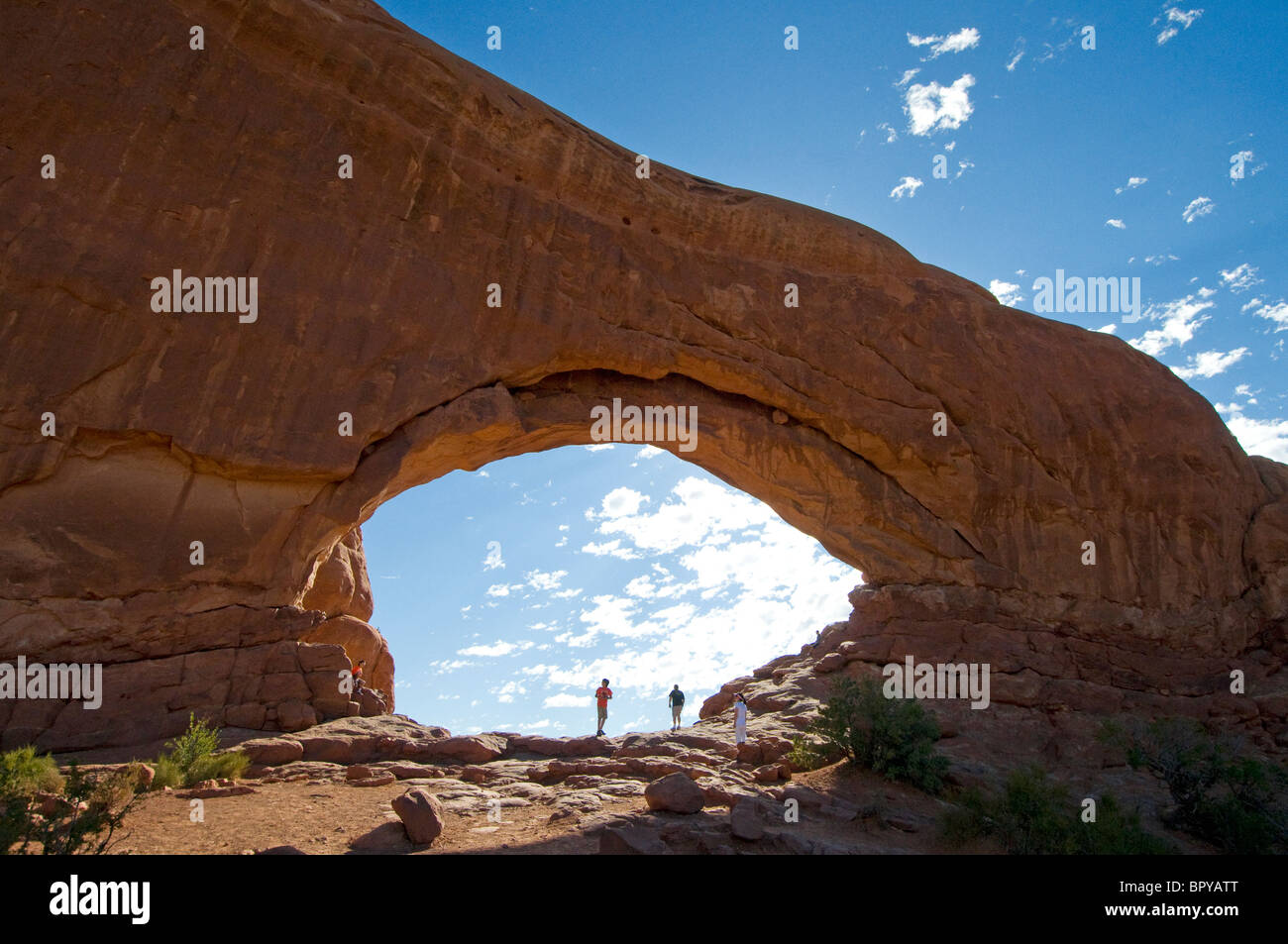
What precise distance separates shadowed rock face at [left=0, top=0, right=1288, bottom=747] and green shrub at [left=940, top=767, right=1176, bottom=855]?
6.65m

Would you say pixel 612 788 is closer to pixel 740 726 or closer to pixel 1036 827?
pixel 740 726

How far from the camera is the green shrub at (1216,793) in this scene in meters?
10.6

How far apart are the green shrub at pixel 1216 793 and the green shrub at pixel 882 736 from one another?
3.54 meters

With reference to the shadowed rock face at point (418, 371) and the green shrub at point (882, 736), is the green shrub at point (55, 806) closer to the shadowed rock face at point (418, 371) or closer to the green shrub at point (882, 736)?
the shadowed rock face at point (418, 371)

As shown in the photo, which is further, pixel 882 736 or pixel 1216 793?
pixel 1216 793

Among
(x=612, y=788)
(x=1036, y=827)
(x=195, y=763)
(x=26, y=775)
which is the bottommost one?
(x=1036, y=827)

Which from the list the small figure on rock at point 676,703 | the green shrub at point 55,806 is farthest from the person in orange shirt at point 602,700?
the green shrub at point 55,806

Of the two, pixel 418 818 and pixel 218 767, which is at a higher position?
pixel 418 818

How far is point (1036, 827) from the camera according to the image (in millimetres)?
9000

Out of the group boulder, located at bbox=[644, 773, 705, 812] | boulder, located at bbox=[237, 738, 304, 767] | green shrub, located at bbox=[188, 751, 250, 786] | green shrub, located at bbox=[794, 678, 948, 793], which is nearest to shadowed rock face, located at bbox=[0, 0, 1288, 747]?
boulder, located at bbox=[237, 738, 304, 767]

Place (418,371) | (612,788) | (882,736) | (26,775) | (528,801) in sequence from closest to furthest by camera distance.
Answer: (26,775)
(528,801)
(612,788)
(882,736)
(418,371)

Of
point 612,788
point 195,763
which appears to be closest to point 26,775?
point 195,763

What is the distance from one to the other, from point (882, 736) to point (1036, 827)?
2.74 meters
